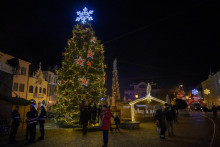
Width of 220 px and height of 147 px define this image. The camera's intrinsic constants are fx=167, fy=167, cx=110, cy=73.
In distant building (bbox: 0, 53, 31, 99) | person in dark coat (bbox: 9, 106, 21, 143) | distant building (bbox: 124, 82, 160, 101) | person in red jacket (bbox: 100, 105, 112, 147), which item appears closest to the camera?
person in red jacket (bbox: 100, 105, 112, 147)

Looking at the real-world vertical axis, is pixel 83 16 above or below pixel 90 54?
above

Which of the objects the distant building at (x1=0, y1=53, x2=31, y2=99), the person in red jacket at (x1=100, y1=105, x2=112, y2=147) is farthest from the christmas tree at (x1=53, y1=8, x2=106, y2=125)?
the distant building at (x1=0, y1=53, x2=31, y2=99)

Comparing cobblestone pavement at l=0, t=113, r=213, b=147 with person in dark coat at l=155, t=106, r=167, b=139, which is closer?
cobblestone pavement at l=0, t=113, r=213, b=147

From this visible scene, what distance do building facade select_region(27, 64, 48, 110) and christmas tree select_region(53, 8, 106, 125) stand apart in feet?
72.4

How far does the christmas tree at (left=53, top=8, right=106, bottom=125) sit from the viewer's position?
15.2m

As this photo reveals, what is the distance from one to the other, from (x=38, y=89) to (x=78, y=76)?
86.6 feet

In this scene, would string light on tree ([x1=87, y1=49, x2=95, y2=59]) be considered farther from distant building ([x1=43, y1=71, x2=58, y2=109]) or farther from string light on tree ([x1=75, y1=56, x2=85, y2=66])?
distant building ([x1=43, y1=71, x2=58, y2=109])

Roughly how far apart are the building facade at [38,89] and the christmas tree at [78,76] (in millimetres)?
22078

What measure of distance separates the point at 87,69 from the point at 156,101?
402 inches

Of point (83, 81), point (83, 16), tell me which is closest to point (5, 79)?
point (83, 81)

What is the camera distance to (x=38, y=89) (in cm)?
3825

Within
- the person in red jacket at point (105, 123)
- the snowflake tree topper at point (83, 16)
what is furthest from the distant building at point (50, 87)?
the person in red jacket at point (105, 123)

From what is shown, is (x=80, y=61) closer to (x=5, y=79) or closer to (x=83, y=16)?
(x=83, y=16)

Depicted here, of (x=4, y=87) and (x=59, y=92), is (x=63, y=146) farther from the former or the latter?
(x=4, y=87)
